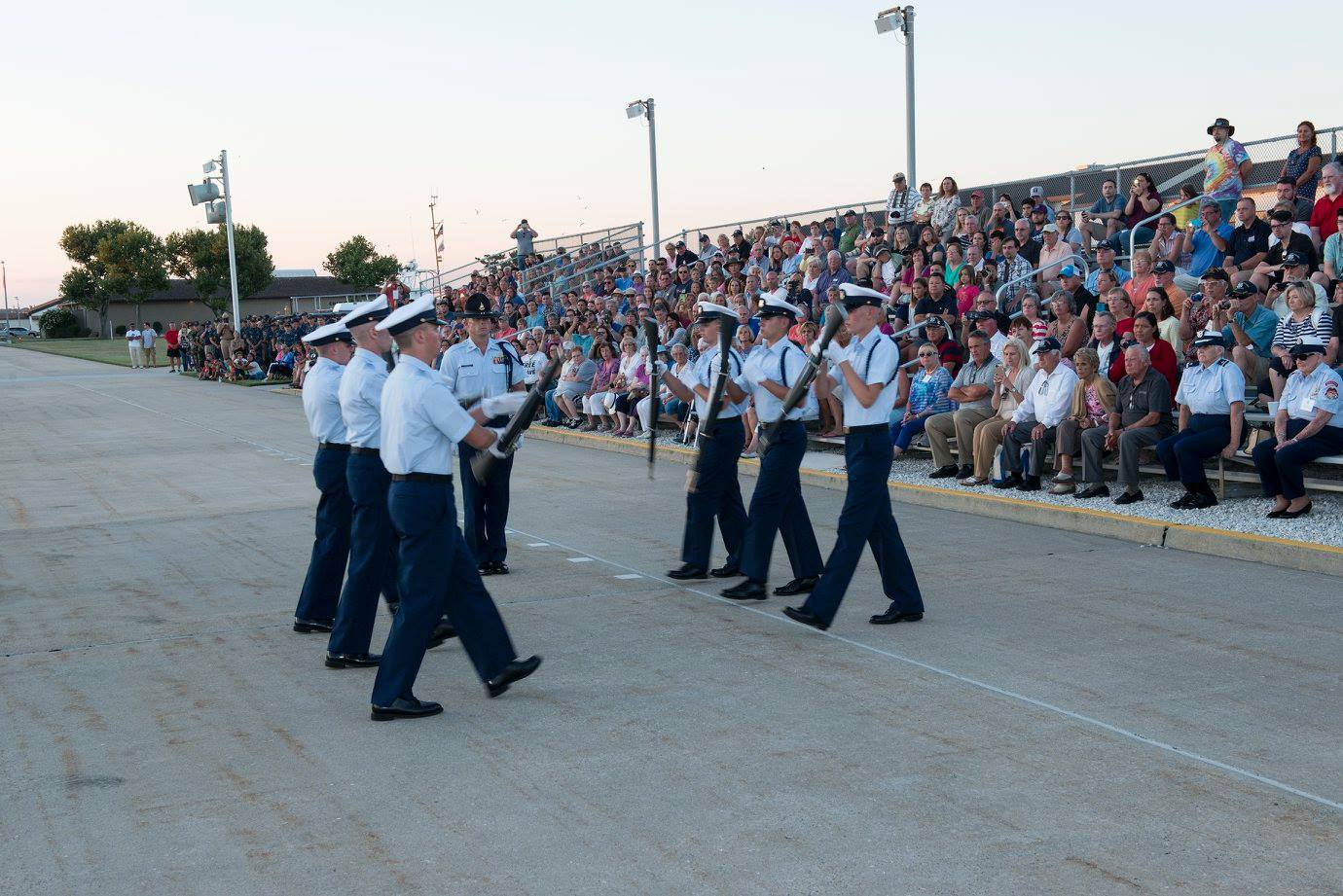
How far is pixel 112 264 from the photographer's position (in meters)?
101

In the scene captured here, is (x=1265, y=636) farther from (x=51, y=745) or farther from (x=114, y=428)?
(x=114, y=428)

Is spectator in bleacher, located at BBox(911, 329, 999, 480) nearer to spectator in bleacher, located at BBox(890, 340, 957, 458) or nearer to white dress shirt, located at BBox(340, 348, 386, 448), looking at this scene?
spectator in bleacher, located at BBox(890, 340, 957, 458)

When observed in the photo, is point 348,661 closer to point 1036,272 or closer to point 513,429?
point 513,429

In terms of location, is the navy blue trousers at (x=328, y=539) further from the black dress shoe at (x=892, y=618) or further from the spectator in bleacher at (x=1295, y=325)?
the spectator in bleacher at (x=1295, y=325)

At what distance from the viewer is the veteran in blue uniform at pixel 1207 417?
10.8 metres

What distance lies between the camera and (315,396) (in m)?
7.96

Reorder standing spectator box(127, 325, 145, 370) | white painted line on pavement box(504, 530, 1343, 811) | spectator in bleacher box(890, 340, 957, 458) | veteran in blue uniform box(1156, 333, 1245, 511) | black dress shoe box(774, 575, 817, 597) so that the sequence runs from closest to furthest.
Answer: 1. white painted line on pavement box(504, 530, 1343, 811)
2. black dress shoe box(774, 575, 817, 597)
3. veteran in blue uniform box(1156, 333, 1245, 511)
4. spectator in bleacher box(890, 340, 957, 458)
5. standing spectator box(127, 325, 145, 370)

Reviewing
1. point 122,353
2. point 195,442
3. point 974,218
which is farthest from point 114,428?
point 122,353

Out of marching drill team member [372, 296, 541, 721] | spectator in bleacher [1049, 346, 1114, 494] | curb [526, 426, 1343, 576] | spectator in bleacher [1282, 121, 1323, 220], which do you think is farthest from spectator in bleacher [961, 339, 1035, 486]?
marching drill team member [372, 296, 541, 721]

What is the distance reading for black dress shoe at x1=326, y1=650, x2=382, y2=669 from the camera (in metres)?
7.14

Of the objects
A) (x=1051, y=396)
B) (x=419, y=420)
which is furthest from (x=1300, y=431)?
(x=419, y=420)

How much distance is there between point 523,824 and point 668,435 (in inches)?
601

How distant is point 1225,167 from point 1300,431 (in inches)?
252

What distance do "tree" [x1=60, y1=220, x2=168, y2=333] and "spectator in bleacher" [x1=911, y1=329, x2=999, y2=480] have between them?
98760 mm
